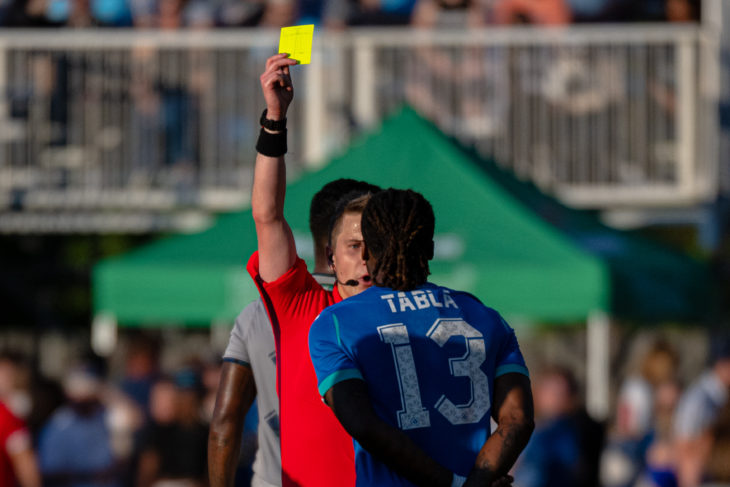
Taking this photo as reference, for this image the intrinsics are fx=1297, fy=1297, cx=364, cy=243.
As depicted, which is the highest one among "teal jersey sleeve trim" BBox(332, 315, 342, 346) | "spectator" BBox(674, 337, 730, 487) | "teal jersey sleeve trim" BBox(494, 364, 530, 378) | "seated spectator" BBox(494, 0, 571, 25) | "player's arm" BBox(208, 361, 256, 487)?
"seated spectator" BBox(494, 0, 571, 25)

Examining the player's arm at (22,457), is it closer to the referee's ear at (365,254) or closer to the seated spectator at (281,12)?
the referee's ear at (365,254)

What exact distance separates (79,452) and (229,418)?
16.2 feet

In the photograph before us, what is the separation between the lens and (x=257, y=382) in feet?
13.7

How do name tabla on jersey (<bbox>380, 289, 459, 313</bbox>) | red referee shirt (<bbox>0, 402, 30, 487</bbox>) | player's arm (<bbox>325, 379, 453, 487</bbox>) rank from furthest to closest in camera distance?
red referee shirt (<bbox>0, 402, 30, 487</bbox>), name tabla on jersey (<bbox>380, 289, 459, 313</bbox>), player's arm (<bbox>325, 379, 453, 487</bbox>)

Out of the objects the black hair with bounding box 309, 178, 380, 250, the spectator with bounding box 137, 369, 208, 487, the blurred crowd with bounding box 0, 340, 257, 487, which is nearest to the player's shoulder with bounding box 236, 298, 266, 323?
the black hair with bounding box 309, 178, 380, 250

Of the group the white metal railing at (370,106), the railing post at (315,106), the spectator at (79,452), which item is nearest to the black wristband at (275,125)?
the spectator at (79,452)

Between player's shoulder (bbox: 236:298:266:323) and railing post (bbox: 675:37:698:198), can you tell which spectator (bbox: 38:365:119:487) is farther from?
railing post (bbox: 675:37:698:198)

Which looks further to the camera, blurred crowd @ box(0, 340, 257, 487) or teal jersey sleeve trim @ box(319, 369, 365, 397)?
blurred crowd @ box(0, 340, 257, 487)

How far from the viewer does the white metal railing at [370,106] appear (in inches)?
462

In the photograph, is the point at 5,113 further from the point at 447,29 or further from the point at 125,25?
the point at 447,29

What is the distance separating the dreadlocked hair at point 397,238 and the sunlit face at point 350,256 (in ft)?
0.62

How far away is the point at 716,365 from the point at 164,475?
425 cm

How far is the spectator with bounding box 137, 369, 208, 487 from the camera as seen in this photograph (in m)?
8.06

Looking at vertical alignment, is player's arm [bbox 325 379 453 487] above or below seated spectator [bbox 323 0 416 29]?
below
